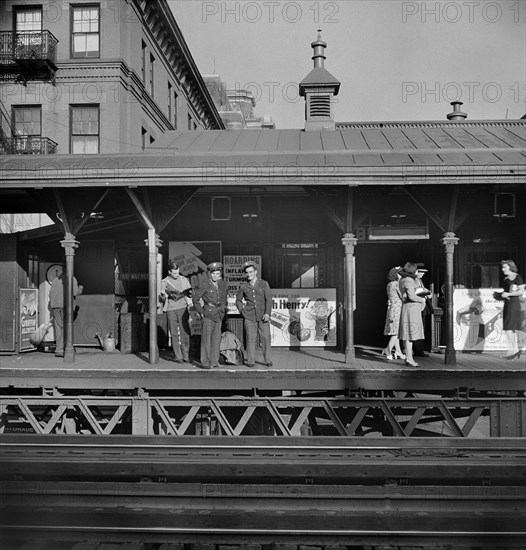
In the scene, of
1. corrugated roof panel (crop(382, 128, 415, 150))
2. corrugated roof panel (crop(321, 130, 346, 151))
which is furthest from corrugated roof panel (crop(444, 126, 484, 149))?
corrugated roof panel (crop(321, 130, 346, 151))

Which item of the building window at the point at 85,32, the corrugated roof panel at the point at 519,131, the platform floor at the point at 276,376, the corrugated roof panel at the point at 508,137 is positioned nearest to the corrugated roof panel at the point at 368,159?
the platform floor at the point at 276,376

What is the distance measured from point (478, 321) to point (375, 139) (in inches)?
198

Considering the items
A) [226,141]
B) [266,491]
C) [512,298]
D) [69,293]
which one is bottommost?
[266,491]

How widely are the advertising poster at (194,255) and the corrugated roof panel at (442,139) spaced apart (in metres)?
5.16

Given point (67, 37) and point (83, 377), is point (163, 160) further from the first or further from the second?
point (67, 37)

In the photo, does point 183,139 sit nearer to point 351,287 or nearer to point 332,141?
point 332,141

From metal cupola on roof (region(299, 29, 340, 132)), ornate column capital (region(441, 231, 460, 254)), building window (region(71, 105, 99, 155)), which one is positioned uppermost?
building window (region(71, 105, 99, 155))

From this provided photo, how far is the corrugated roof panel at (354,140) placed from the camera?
41.6 feet

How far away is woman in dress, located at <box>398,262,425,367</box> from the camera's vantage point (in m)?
9.52

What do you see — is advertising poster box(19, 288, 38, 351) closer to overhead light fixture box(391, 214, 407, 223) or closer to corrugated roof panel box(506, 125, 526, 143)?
overhead light fixture box(391, 214, 407, 223)

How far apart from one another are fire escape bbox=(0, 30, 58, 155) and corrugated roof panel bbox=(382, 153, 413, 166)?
16.5 meters

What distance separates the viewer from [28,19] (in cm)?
2394

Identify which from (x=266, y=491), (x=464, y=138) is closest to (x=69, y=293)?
(x=266, y=491)

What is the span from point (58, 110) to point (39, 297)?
14.3 metres
